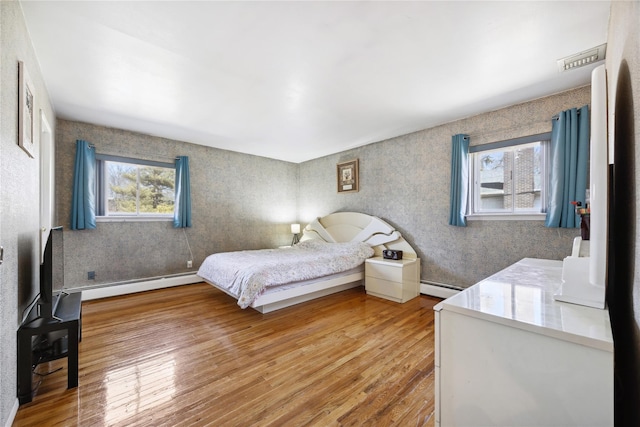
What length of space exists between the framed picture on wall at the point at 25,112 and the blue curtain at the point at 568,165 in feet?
14.5

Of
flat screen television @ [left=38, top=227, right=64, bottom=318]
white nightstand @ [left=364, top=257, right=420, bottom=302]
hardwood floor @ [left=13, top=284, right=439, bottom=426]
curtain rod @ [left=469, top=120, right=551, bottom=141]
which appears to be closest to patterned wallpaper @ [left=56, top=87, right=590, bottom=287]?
curtain rod @ [left=469, top=120, right=551, bottom=141]

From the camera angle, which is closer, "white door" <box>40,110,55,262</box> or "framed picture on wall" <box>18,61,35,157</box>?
"framed picture on wall" <box>18,61,35,157</box>

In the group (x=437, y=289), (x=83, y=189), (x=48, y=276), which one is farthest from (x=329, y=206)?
(x=48, y=276)

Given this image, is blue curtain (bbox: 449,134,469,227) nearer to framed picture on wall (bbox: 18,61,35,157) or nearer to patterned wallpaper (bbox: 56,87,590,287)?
patterned wallpaper (bbox: 56,87,590,287)

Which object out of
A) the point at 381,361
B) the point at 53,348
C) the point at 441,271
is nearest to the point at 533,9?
the point at 381,361

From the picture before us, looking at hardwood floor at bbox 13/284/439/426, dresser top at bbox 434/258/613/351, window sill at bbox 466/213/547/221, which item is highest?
window sill at bbox 466/213/547/221

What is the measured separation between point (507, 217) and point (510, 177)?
51 centimetres

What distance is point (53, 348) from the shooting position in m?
1.90

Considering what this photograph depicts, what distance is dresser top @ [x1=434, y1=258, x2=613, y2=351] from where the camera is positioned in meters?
0.82

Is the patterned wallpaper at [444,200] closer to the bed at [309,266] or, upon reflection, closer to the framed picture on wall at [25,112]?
the bed at [309,266]

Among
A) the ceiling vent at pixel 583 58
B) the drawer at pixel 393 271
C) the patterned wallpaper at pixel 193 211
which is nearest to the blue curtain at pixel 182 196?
the patterned wallpaper at pixel 193 211

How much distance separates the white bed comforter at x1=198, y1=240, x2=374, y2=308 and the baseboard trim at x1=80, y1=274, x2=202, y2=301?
2.76 ft

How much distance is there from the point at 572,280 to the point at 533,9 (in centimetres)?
170

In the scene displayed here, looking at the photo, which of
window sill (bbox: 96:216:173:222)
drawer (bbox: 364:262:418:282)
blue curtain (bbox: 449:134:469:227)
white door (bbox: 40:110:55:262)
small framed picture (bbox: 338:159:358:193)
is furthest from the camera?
small framed picture (bbox: 338:159:358:193)
